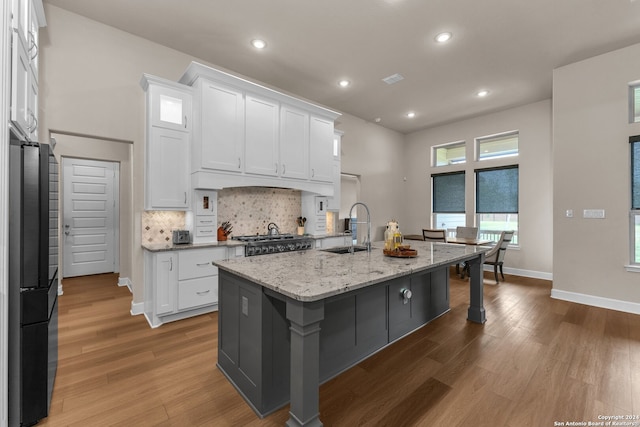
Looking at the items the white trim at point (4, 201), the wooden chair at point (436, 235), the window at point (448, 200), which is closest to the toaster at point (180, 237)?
the white trim at point (4, 201)

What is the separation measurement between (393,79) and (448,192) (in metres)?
3.36

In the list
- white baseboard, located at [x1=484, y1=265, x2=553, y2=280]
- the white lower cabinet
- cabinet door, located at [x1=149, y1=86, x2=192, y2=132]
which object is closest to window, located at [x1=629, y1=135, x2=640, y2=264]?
white baseboard, located at [x1=484, y1=265, x2=553, y2=280]

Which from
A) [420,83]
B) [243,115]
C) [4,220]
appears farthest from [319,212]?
[4,220]

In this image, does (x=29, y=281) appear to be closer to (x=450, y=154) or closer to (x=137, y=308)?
(x=137, y=308)

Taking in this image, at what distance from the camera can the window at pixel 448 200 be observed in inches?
255

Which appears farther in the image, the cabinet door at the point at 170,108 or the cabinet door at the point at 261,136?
the cabinet door at the point at 261,136

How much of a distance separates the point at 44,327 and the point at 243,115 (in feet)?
9.75

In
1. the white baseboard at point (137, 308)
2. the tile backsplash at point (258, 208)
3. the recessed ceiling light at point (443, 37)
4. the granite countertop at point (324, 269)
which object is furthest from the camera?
the tile backsplash at point (258, 208)

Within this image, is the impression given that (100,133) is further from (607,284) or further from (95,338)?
(607,284)

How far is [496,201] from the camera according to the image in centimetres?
597

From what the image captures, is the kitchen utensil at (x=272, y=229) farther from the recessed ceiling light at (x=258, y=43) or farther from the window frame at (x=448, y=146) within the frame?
the window frame at (x=448, y=146)

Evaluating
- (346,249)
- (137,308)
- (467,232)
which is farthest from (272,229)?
(467,232)

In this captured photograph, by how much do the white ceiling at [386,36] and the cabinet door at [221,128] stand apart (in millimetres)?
620

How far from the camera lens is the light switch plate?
3.74 metres
